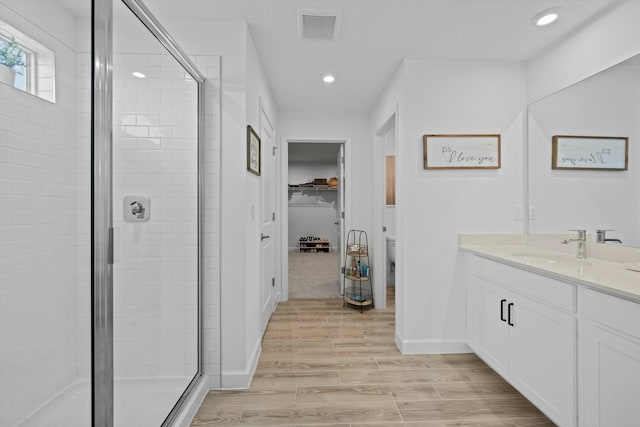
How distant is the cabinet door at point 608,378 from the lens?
4.24ft

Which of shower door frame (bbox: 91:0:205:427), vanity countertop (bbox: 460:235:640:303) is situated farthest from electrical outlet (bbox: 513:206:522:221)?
shower door frame (bbox: 91:0:205:427)

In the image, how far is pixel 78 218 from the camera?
3.99 feet

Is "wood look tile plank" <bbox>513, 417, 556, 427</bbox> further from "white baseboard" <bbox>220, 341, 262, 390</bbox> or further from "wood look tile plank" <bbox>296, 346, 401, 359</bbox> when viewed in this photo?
"white baseboard" <bbox>220, 341, 262, 390</bbox>

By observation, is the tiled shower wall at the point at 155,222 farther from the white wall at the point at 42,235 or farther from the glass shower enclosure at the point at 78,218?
the white wall at the point at 42,235

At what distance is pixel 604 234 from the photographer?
211cm

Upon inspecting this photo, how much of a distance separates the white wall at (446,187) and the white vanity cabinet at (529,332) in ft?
0.83

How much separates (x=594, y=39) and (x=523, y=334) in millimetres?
1911

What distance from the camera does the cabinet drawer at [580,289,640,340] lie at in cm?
128

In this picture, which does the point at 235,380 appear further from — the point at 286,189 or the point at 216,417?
the point at 286,189

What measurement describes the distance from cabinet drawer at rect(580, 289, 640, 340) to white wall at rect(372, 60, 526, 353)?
1.21 m

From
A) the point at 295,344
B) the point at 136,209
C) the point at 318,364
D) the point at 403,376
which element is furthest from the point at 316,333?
the point at 136,209

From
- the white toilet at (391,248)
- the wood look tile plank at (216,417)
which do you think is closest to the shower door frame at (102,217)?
the wood look tile plank at (216,417)

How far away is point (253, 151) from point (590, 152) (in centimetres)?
226

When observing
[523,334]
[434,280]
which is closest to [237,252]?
[434,280]
